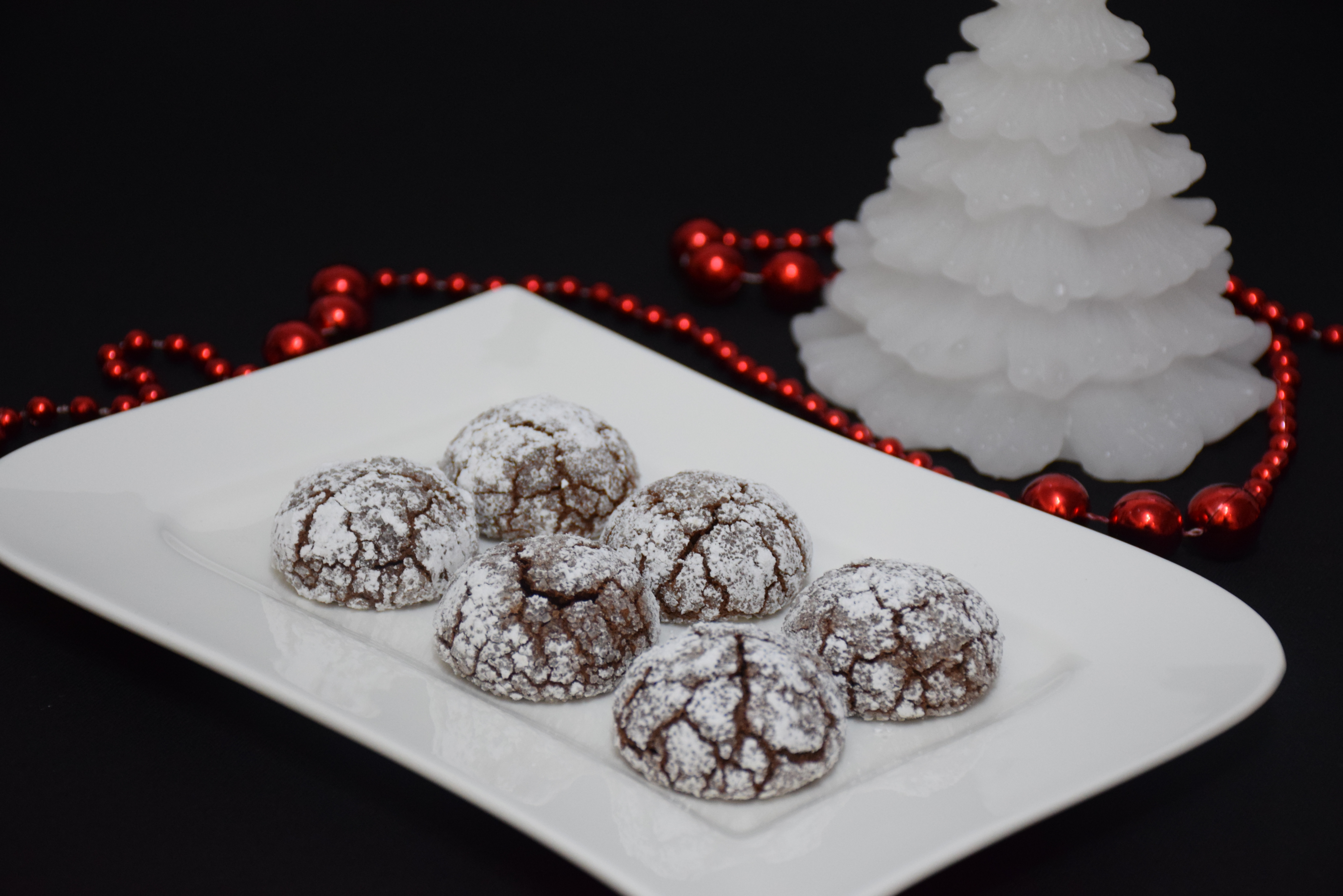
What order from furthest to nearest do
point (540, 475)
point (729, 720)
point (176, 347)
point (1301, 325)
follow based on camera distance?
point (1301, 325) < point (176, 347) < point (540, 475) < point (729, 720)

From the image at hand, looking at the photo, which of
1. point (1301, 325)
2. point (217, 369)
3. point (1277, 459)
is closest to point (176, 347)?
point (217, 369)

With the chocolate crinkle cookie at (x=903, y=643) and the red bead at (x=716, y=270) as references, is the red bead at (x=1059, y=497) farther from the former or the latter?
the red bead at (x=716, y=270)

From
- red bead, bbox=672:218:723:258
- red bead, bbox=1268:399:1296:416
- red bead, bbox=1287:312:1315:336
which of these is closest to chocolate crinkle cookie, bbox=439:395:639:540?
red bead, bbox=672:218:723:258

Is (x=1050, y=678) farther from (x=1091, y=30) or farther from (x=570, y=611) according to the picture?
(x=1091, y=30)

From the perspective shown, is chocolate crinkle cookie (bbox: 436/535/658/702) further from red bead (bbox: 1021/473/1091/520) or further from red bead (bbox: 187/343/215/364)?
red bead (bbox: 187/343/215/364)

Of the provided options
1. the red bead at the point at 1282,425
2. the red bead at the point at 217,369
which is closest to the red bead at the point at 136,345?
the red bead at the point at 217,369

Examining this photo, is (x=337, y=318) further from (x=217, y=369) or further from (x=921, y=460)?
(x=921, y=460)

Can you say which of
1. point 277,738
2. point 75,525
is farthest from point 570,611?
point 75,525
